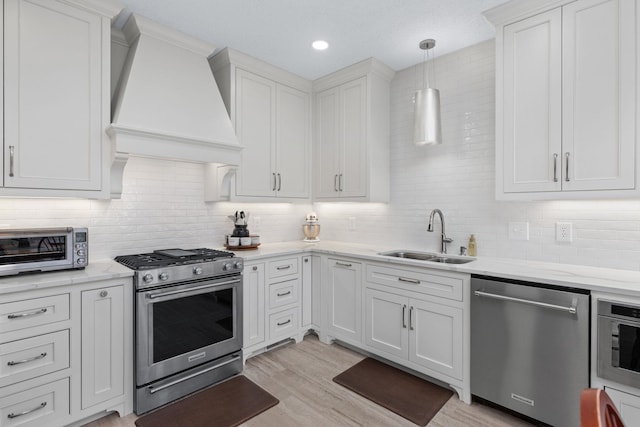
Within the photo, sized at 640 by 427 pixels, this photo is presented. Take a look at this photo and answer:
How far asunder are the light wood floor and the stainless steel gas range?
236 millimetres

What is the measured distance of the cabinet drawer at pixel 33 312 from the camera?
178cm

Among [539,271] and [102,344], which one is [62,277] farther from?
[539,271]

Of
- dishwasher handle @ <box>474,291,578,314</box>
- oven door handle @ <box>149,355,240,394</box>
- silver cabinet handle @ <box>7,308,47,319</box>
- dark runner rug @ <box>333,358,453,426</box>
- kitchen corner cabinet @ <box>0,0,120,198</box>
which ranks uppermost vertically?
kitchen corner cabinet @ <box>0,0,120,198</box>

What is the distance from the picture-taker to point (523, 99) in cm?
232

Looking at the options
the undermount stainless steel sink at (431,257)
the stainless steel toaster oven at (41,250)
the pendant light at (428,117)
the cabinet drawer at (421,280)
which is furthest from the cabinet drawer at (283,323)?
the pendant light at (428,117)

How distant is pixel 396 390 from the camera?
248 cm

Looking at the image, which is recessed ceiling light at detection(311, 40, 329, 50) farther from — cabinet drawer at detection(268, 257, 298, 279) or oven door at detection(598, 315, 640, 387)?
oven door at detection(598, 315, 640, 387)

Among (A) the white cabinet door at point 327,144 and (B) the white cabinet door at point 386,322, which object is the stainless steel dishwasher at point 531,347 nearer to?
(B) the white cabinet door at point 386,322

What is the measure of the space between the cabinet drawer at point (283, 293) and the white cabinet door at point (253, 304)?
0.10 meters

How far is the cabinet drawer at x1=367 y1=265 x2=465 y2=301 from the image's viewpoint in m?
2.37

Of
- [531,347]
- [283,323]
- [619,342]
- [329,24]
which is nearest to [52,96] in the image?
[329,24]

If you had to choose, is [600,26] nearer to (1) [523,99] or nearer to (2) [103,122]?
(1) [523,99]

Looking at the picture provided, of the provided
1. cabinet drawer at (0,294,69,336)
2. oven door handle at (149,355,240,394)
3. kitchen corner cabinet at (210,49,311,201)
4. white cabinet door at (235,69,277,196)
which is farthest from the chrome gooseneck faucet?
cabinet drawer at (0,294,69,336)

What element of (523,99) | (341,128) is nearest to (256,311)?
(341,128)
